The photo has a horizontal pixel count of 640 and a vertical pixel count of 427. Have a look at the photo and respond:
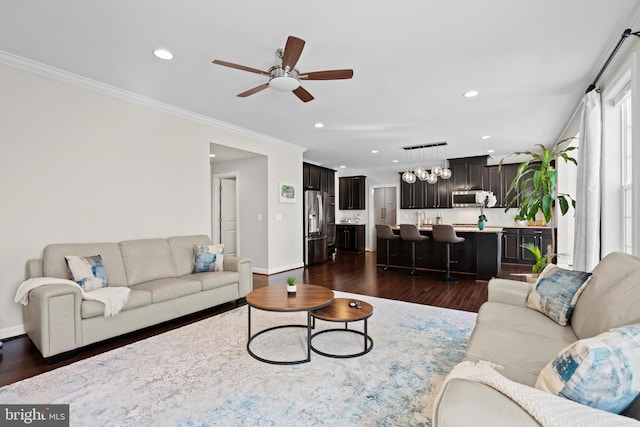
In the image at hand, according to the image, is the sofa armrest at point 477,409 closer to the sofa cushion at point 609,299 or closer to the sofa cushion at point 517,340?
the sofa cushion at point 517,340

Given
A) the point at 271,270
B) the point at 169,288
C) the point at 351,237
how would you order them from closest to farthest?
the point at 169,288
the point at 271,270
the point at 351,237

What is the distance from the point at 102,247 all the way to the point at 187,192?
140cm

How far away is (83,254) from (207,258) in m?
1.32

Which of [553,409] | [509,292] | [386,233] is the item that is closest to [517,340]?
[509,292]

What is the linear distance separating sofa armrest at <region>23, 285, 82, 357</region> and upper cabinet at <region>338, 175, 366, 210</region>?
8220 millimetres

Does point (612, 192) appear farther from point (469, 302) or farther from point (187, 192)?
point (187, 192)

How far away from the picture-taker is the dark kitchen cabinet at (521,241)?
22.4 feet

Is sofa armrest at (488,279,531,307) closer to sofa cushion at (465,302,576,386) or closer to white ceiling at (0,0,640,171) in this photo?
sofa cushion at (465,302,576,386)

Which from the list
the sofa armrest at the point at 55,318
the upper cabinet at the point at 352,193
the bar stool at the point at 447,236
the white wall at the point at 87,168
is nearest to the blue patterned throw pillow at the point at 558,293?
the bar stool at the point at 447,236

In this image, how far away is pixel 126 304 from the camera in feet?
9.41

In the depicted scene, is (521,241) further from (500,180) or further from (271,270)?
(271,270)

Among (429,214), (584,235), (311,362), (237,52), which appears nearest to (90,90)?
(237,52)

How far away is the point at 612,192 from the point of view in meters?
2.97

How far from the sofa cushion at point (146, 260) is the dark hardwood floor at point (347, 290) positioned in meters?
0.61
